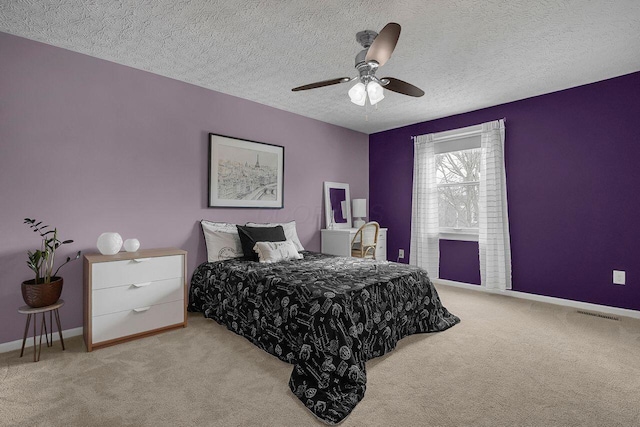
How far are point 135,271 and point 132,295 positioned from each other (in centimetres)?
20

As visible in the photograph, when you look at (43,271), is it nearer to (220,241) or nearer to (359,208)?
(220,241)

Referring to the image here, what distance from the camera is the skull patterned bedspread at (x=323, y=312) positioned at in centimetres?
186

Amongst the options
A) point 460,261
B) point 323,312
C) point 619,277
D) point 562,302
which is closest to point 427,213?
point 460,261

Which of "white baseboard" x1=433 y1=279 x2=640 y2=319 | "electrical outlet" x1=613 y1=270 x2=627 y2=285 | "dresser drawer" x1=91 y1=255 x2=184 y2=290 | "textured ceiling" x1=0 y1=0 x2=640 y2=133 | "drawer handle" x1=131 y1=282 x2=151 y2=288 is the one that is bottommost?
"white baseboard" x1=433 y1=279 x2=640 y2=319

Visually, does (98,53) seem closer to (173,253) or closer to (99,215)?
(99,215)

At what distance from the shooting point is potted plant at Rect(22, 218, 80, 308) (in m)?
2.26

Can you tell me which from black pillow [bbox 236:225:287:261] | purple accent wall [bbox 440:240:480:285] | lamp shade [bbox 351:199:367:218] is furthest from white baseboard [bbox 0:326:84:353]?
purple accent wall [bbox 440:240:480:285]

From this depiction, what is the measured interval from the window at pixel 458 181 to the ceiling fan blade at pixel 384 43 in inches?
110

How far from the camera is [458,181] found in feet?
15.0

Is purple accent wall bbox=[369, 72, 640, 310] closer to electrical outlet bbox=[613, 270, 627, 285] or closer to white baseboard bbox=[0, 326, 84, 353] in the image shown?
electrical outlet bbox=[613, 270, 627, 285]

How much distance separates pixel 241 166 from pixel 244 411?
8.94ft

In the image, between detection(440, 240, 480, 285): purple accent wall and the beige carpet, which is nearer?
the beige carpet

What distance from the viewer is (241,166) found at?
3.78m

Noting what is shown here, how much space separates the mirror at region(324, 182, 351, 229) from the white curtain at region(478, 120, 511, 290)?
77.7 inches
